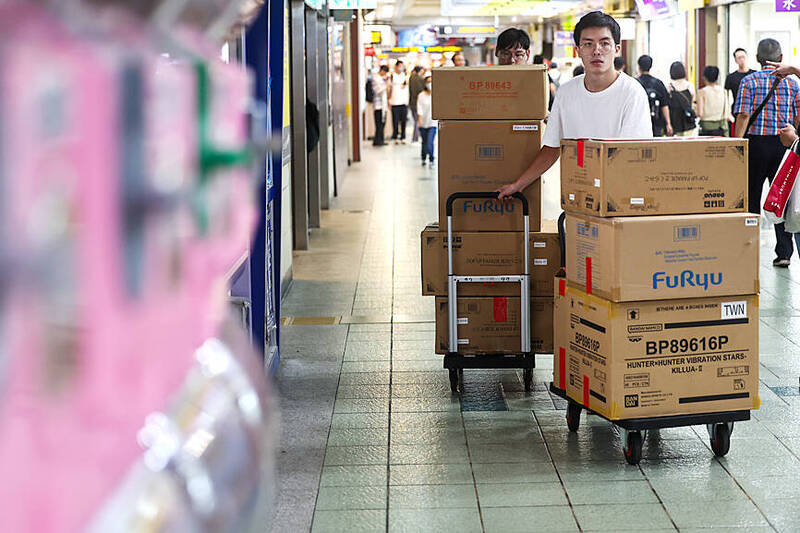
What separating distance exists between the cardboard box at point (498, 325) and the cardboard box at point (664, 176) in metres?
1.05

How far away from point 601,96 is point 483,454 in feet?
A: 4.84

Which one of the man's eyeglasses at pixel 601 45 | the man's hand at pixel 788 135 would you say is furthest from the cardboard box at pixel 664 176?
the man's hand at pixel 788 135

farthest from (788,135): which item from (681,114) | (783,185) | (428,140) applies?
(428,140)

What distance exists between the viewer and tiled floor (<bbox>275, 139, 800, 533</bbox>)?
3355 millimetres

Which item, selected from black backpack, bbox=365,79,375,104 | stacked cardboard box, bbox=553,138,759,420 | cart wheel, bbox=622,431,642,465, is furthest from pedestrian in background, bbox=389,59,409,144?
cart wheel, bbox=622,431,642,465

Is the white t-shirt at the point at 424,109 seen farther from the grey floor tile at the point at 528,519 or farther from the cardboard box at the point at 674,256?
the grey floor tile at the point at 528,519

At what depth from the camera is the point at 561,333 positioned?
4137 mm

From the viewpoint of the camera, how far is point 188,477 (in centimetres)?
98

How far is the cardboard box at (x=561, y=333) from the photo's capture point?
13.3 feet

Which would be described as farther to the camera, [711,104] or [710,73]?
[711,104]

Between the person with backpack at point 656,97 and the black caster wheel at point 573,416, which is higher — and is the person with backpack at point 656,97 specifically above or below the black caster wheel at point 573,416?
above

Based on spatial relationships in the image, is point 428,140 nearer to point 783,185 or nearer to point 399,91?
point 399,91

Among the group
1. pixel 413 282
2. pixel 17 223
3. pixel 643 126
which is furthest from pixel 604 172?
pixel 413 282

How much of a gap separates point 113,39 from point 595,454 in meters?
3.35
